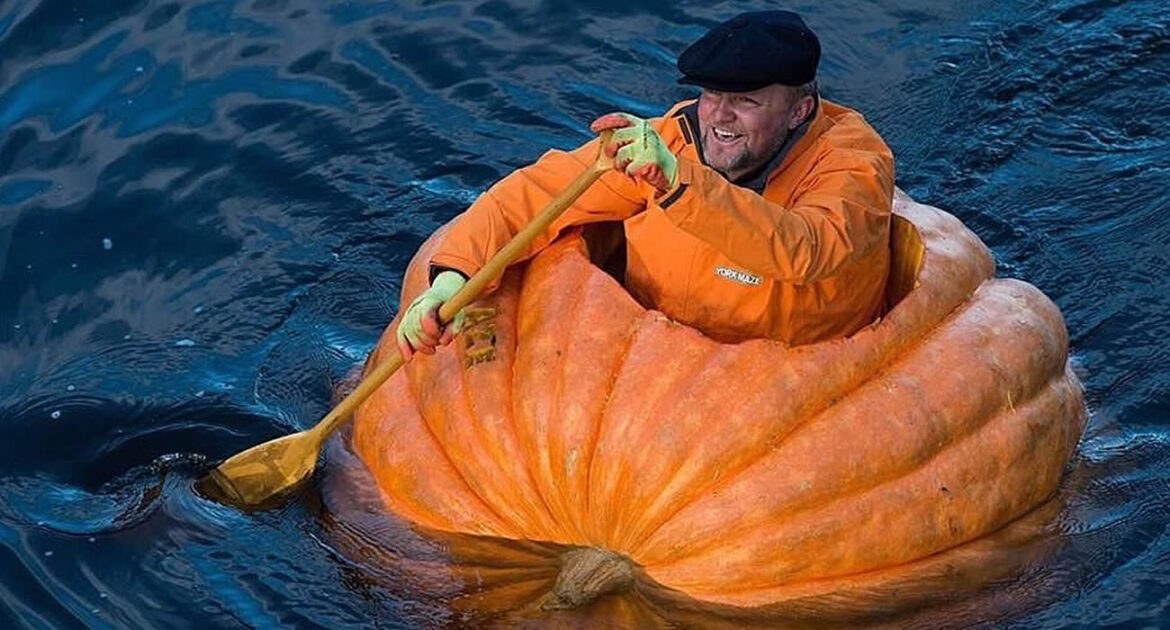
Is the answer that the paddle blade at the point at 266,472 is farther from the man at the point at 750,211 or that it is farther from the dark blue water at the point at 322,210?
the man at the point at 750,211

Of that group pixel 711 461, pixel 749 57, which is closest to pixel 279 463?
pixel 711 461

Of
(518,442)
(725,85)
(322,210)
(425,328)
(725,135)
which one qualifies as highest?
(725,85)

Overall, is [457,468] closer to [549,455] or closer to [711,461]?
[549,455]

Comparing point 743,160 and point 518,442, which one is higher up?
point 743,160

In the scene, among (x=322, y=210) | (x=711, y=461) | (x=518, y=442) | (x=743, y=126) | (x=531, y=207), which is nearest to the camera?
(x=711, y=461)

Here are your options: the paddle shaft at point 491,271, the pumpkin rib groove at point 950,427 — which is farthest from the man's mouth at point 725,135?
the pumpkin rib groove at point 950,427

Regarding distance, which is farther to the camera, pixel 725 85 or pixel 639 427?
pixel 725 85

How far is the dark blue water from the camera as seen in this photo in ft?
20.0

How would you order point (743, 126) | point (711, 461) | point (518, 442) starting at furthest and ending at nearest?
point (743, 126)
point (518, 442)
point (711, 461)

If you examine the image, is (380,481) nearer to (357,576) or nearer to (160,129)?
(357,576)

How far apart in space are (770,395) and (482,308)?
1.01m

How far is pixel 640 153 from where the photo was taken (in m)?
5.11

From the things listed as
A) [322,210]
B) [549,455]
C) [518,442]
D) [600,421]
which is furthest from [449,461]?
[322,210]

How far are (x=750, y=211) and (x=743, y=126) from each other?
2.02 ft
